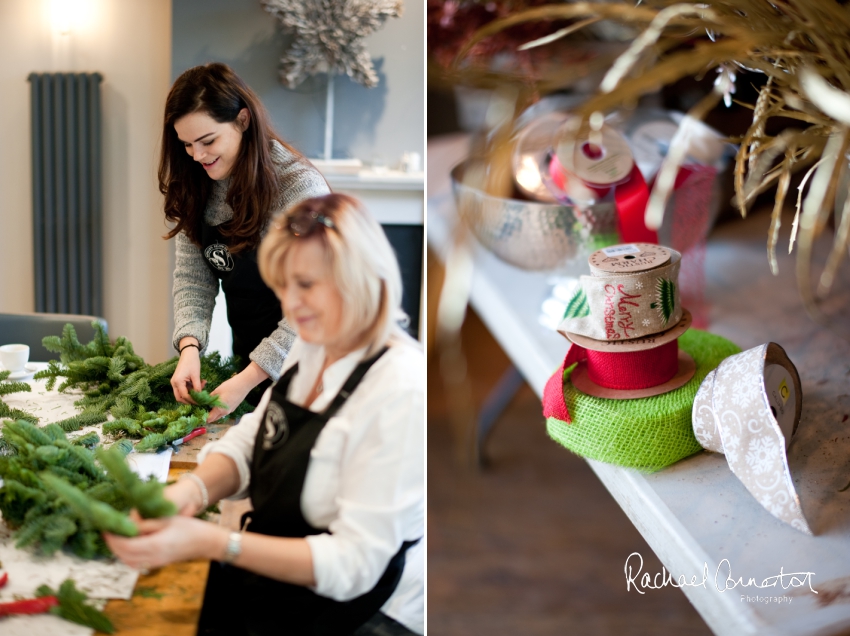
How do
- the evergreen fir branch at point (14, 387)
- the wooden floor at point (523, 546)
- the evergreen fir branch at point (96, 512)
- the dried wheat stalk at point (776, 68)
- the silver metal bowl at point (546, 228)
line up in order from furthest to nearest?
the wooden floor at point (523, 546)
the silver metal bowl at point (546, 228)
the evergreen fir branch at point (14, 387)
the evergreen fir branch at point (96, 512)
the dried wheat stalk at point (776, 68)

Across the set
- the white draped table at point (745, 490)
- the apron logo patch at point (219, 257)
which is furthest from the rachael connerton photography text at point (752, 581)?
the apron logo patch at point (219, 257)

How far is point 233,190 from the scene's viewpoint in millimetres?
487

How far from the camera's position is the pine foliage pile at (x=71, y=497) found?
0.43 m

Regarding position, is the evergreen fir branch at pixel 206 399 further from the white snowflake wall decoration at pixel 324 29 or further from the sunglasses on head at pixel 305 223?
the white snowflake wall decoration at pixel 324 29

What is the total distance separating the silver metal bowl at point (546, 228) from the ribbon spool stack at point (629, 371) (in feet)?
0.40

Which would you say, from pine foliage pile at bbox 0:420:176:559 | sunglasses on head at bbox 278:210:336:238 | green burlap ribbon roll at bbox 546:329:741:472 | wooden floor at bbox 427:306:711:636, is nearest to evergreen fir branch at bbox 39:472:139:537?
pine foliage pile at bbox 0:420:176:559

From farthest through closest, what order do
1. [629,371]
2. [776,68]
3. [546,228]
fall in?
[546,228] < [629,371] < [776,68]

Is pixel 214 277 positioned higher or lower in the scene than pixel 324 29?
lower

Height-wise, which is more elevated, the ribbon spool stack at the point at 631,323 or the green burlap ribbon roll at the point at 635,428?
the ribbon spool stack at the point at 631,323

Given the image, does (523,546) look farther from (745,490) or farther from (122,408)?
(122,408)

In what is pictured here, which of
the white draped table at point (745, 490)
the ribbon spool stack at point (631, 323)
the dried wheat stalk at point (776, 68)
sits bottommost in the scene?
the white draped table at point (745, 490)

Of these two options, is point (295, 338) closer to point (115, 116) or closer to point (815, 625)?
point (115, 116)

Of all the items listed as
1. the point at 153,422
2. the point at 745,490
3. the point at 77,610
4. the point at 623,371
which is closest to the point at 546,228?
the point at 623,371

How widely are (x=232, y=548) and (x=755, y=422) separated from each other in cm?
36
